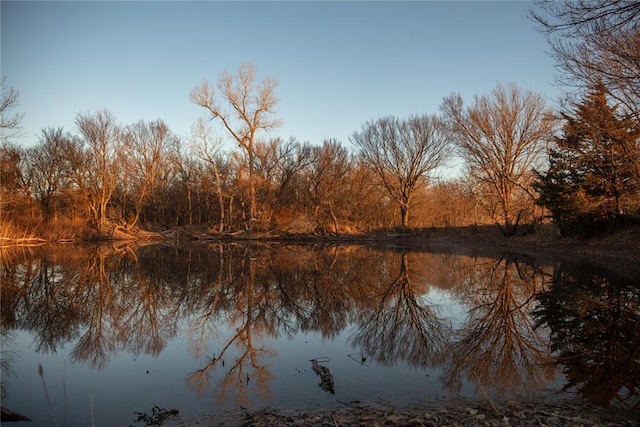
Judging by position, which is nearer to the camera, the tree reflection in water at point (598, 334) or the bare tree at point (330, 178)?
the tree reflection in water at point (598, 334)

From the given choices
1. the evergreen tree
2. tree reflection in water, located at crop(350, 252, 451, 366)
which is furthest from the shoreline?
the evergreen tree

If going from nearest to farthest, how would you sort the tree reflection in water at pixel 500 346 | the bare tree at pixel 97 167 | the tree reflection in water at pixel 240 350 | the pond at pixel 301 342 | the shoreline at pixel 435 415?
the shoreline at pixel 435 415 < the pond at pixel 301 342 < the tree reflection in water at pixel 240 350 < the tree reflection in water at pixel 500 346 < the bare tree at pixel 97 167

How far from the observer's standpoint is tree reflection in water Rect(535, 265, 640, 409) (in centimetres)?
526

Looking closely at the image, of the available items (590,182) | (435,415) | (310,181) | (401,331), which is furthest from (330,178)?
(435,415)

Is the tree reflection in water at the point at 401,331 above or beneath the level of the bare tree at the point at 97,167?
beneath

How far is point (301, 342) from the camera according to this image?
25.6 feet

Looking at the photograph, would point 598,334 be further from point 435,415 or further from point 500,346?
point 435,415

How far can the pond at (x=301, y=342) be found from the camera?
5.23 metres

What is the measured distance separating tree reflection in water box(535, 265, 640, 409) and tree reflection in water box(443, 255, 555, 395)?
324mm

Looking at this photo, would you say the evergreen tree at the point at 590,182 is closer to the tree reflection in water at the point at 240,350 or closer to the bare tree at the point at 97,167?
the tree reflection in water at the point at 240,350

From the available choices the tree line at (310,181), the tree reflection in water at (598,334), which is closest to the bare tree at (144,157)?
the tree line at (310,181)

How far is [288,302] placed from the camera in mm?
11070

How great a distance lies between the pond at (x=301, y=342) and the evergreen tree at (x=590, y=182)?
819 cm

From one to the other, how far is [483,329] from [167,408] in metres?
6.38
